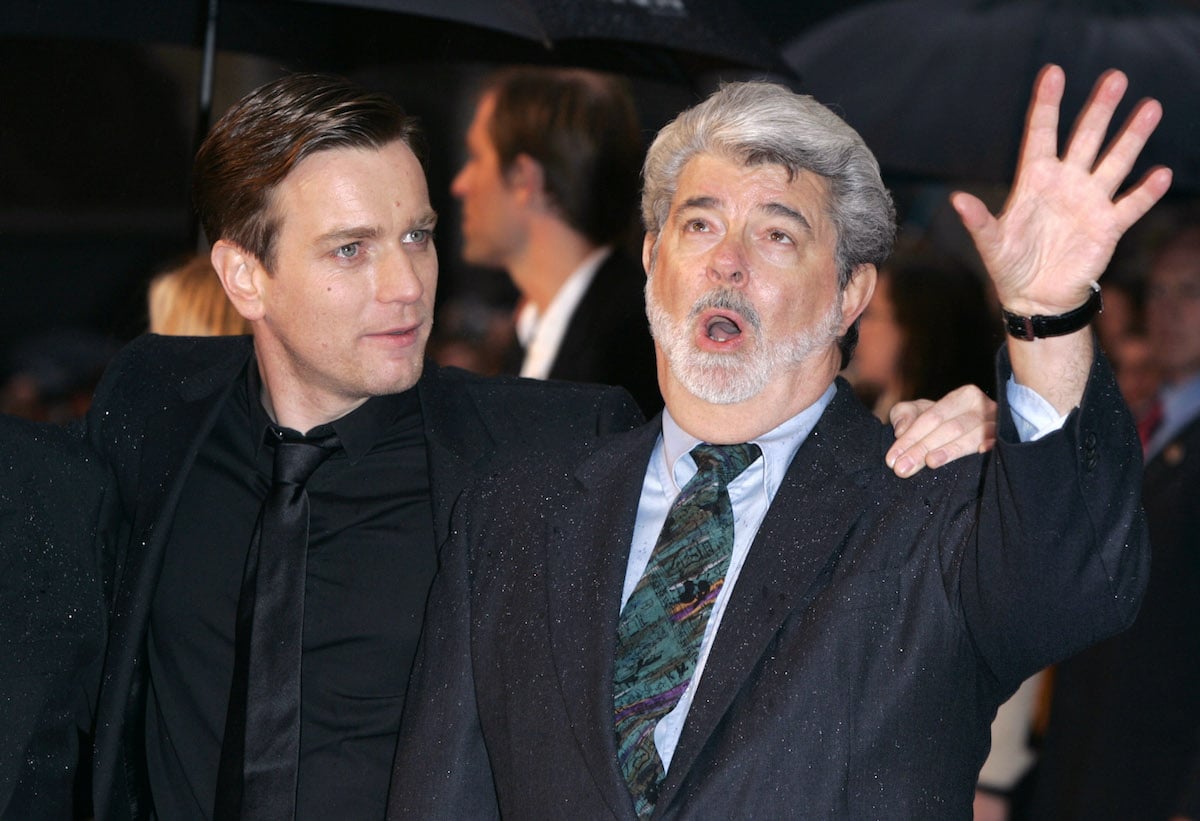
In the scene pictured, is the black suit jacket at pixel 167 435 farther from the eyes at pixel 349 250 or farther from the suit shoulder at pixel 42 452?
the eyes at pixel 349 250

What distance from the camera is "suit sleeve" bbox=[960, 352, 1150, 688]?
6.84ft

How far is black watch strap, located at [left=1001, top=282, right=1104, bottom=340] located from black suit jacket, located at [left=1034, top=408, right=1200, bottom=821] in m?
2.59

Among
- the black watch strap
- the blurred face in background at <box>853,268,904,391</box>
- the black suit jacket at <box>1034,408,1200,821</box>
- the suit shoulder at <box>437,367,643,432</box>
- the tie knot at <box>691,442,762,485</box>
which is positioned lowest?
the black suit jacket at <box>1034,408,1200,821</box>

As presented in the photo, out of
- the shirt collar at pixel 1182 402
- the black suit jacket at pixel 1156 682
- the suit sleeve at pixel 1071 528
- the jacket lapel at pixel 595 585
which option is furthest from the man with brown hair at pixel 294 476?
the shirt collar at pixel 1182 402

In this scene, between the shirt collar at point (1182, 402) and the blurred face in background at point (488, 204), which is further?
the shirt collar at point (1182, 402)

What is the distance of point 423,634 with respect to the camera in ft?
8.92

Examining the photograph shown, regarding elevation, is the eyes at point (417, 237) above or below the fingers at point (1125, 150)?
below

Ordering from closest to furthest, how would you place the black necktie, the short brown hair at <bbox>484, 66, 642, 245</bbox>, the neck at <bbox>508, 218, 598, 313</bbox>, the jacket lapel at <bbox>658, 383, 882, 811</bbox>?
the jacket lapel at <bbox>658, 383, 882, 811</bbox>, the black necktie, the short brown hair at <bbox>484, 66, 642, 245</bbox>, the neck at <bbox>508, 218, 598, 313</bbox>

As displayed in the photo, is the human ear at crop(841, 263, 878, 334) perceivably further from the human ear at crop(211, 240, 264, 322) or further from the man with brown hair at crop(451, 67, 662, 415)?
the man with brown hair at crop(451, 67, 662, 415)

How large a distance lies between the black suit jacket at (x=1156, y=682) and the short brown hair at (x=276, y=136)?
2.54 m

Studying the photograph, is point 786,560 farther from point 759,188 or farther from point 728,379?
point 759,188

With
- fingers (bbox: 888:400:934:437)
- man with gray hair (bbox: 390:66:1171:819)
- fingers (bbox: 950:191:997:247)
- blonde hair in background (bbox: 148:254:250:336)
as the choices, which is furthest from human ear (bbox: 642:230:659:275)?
blonde hair in background (bbox: 148:254:250:336)

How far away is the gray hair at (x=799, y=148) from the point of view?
2.68 meters

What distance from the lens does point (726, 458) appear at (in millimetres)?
2615
